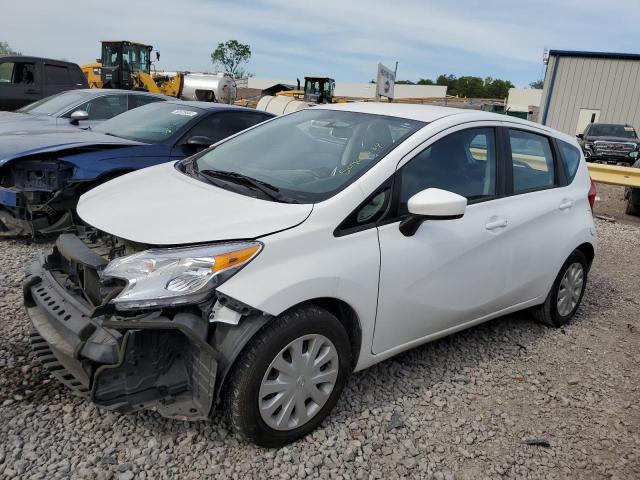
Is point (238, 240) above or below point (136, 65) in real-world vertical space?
below

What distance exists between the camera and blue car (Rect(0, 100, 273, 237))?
495 cm

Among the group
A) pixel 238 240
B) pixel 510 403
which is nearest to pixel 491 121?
pixel 510 403

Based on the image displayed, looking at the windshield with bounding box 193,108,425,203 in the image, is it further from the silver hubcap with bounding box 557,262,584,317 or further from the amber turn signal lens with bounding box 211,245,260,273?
the silver hubcap with bounding box 557,262,584,317

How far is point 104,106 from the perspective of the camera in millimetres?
8023

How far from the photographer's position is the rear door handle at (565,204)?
398 centimetres

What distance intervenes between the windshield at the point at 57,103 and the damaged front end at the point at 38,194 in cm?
314

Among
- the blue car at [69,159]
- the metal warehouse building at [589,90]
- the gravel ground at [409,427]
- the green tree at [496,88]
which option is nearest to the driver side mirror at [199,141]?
the blue car at [69,159]

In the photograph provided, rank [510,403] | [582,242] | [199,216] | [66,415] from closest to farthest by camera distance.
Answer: [199,216], [66,415], [510,403], [582,242]

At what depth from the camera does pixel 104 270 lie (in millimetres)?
2443

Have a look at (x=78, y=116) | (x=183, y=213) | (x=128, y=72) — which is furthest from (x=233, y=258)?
(x=128, y=72)

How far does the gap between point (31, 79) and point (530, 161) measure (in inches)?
448

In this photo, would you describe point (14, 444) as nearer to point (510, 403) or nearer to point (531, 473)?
point (531, 473)

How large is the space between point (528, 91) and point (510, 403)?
5998 cm

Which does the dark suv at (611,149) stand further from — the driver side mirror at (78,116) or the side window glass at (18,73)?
the side window glass at (18,73)
